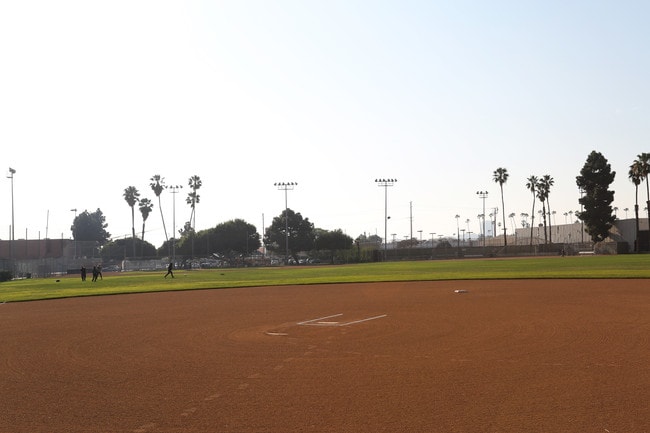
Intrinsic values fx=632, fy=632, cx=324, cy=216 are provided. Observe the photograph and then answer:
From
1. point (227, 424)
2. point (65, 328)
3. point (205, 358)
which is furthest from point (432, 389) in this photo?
point (65, 328)

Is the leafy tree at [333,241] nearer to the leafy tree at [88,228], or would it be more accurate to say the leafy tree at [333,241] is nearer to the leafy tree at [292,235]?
the leafy tree at [292,235]

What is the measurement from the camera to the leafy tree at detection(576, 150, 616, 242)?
113 m

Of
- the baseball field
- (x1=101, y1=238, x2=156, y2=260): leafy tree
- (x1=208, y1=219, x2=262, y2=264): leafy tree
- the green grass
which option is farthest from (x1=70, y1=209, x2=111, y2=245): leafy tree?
the baseball field

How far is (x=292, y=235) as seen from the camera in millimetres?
155625

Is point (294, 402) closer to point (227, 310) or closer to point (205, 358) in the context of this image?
point (205, 358)

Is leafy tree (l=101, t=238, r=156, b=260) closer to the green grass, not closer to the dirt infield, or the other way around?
the green grass

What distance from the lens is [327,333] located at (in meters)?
16.8

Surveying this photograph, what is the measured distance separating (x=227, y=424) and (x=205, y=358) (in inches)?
208

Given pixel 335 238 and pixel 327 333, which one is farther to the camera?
pixel 335 238

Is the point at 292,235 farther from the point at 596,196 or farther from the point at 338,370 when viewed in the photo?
the point at 338,370

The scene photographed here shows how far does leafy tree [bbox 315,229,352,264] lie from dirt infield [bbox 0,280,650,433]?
13304cm

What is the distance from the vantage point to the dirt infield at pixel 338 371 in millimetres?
8547

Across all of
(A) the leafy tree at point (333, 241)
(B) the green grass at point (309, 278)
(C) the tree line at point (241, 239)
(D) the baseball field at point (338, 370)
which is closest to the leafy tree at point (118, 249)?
(C) the tree line at point (241, 239)

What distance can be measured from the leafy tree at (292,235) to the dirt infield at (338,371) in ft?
434
